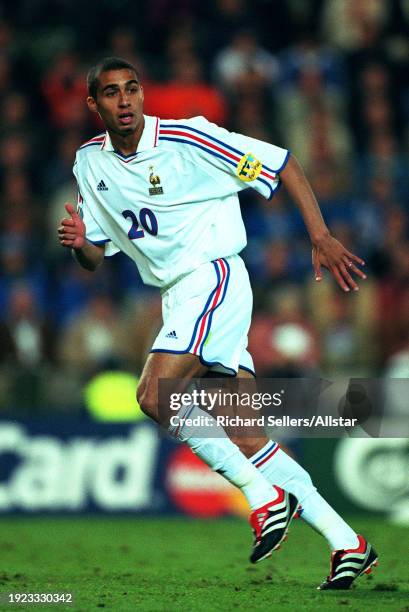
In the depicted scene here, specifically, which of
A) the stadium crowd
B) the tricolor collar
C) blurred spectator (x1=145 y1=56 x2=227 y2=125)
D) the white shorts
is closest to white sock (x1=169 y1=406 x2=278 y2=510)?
the white shorts

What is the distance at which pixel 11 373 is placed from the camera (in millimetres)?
11953

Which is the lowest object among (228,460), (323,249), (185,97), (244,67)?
(228,460)

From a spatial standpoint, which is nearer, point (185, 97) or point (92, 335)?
point (92, 335)

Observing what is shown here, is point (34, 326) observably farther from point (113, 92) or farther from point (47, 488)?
point (113, 92)

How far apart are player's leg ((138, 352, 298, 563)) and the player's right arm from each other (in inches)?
29.2

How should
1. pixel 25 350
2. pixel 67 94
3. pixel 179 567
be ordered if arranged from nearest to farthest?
pixel 179 567 < pixel 25 350 < pixel 67 94

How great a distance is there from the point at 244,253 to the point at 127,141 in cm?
648

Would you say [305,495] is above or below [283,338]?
below

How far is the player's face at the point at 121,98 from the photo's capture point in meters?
6.71

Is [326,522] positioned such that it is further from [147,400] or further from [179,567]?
[179,567]

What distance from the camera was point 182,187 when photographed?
6.85 m

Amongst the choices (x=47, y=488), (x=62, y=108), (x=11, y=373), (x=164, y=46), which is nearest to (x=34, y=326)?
(x=11, y=373)

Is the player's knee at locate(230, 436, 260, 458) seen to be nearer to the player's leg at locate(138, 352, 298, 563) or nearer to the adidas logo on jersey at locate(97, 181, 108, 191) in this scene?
the player's leg at locate(138, 352, 298, 563)

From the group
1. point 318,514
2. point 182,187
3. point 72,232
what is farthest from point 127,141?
point 318,514
